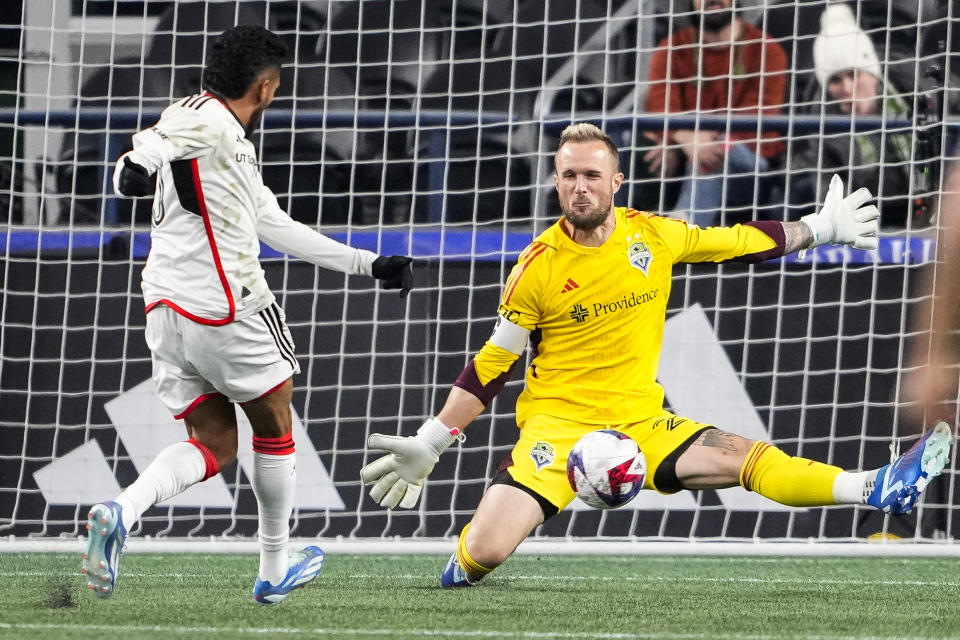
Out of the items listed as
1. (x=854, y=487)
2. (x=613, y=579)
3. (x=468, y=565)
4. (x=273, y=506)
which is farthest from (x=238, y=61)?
(x=613, y=579)

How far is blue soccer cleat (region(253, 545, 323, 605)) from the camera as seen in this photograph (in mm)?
4312

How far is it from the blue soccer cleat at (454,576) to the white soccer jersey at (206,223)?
143cm

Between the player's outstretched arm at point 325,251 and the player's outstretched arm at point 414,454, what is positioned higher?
the player's outstretched arm at point 325,251

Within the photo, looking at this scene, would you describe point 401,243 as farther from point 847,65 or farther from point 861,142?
point 847,65

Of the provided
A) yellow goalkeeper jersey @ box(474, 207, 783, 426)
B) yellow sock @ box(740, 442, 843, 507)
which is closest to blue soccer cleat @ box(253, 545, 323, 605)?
yellow goalkeeper jersey @ box(474, 207, 783, 426)

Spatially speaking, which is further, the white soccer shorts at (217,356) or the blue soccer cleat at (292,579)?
the blue soccer cleat at (292,579)

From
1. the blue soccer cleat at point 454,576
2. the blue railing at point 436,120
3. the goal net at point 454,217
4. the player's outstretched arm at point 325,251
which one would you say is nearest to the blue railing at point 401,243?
the goal net at point 454,217

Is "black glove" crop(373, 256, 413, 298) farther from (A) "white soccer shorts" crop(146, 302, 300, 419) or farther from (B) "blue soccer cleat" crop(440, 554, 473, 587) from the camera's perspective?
(B) "blue soccer cleat" crop(440, 554, 473, 587)

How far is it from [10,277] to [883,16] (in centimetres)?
455

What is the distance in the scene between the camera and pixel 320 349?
7.04m

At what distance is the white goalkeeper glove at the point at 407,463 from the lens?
5.02 metres

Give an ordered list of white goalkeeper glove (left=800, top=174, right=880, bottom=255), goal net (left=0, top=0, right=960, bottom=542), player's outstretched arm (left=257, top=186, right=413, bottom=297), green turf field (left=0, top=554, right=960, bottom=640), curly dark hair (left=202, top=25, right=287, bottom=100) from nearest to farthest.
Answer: green turf field (left=0, top=554, right=960, bottom=640) → curly dark hair (left=202, top=25, right=287, bottom=100) → player's outstretched arm (left=257, top=186, right=413, bottom=297) → white goalkeeper glove (left=800, top=174, right=880, bottom=255) → goal net (left=0, top=0, right=960, bottom=542)

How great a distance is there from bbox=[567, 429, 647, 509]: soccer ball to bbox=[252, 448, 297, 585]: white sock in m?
0.96

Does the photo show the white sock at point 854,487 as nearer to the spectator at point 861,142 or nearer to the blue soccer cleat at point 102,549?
the blue soccer cleat at point 102,549
